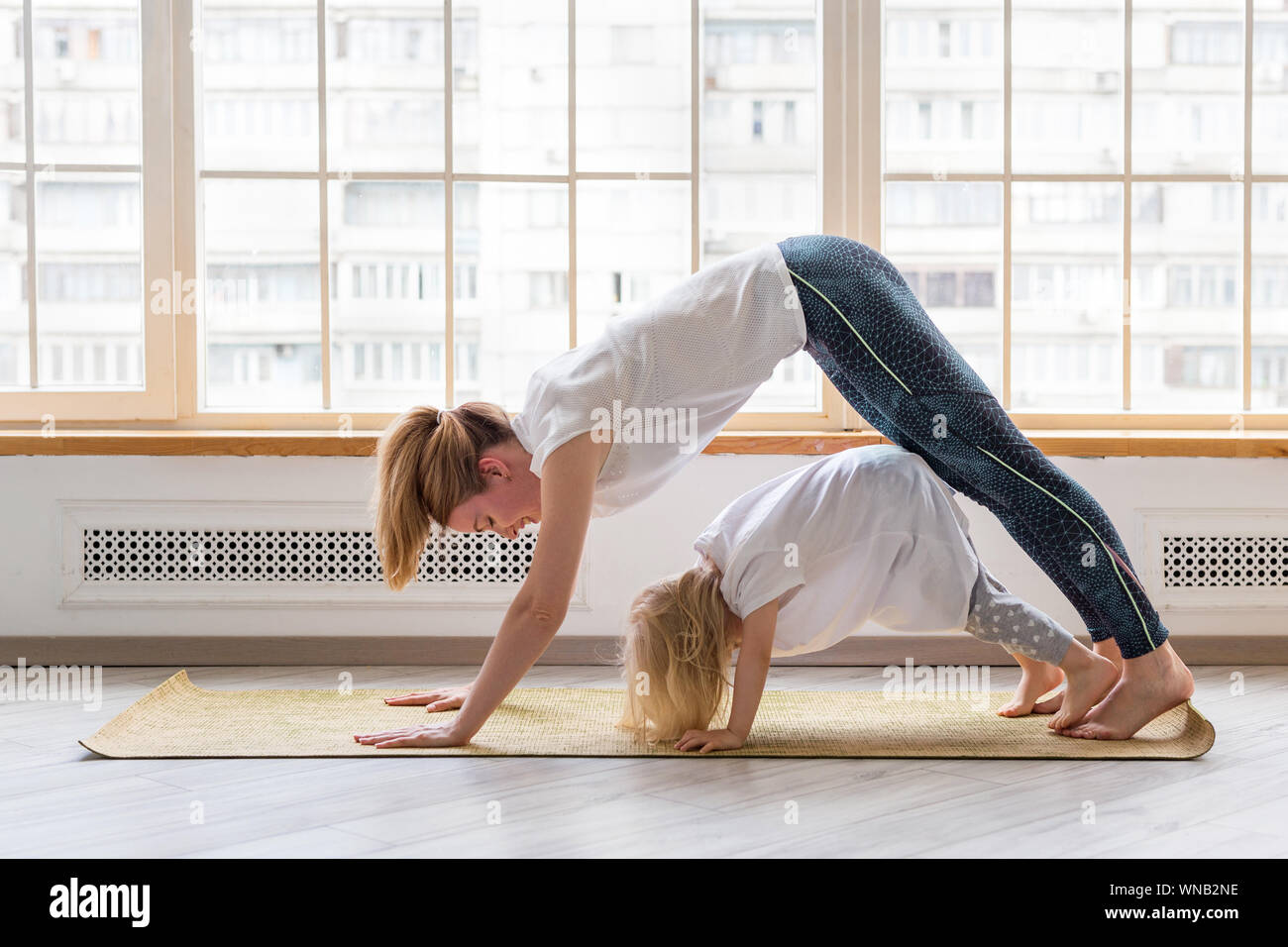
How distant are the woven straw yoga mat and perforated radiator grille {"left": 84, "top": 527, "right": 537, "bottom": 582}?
34cm

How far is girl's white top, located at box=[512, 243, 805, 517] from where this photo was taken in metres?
1.77

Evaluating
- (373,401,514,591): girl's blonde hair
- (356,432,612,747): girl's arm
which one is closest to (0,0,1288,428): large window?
(373,401,514,591): girl's blonde hair

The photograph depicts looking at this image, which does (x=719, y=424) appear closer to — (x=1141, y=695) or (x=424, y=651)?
(x=1141, y=695)

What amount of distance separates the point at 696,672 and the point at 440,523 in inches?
17.2

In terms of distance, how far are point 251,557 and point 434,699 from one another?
669 millimetres

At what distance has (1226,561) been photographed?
8.68 ft

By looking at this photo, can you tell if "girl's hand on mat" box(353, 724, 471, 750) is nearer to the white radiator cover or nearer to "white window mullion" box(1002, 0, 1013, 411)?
the white radiator cover

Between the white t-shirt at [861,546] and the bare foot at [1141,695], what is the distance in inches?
10.2

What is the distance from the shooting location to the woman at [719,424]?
179 centimetres

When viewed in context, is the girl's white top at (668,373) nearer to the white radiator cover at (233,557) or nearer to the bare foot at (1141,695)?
the bare foot at (1141,695)

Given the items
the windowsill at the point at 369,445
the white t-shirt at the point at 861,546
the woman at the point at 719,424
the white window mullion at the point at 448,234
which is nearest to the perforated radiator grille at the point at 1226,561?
the windowsill at the point at 369,445

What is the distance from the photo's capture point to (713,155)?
2.86 m

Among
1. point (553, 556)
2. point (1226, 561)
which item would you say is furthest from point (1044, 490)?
point (1226, 561)
